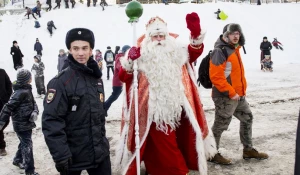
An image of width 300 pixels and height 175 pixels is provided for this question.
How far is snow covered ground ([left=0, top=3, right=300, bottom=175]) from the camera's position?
505 centimetres

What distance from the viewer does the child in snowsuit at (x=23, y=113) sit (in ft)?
14.0

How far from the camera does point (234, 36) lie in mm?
4410

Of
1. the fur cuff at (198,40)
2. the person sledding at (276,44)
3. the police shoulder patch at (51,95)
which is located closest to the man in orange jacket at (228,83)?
the fur cuff at (198,40)

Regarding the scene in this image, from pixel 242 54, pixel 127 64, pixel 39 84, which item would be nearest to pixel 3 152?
pixel 127 64

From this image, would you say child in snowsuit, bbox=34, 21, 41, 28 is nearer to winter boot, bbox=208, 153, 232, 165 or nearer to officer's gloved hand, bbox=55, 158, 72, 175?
winter boot, bbox=208, 153, 232, 165

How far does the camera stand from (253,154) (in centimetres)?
473

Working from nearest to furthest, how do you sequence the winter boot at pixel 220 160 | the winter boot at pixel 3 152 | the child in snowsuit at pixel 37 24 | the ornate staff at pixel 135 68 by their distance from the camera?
1. the ornate staff at pixel 135 68
2. the winter boot at pixel 220 160
3. the winter boot at pixel 3 152
4. the child in snowsuit at pixel 37 24

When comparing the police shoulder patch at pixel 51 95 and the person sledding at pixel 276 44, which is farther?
the person sledding at pixel 276 44

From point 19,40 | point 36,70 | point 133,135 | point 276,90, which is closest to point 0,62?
point 19,40

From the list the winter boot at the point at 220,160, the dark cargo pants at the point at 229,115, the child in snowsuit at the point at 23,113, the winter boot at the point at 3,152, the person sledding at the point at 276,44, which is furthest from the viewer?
the person sledding at the point at 276,44

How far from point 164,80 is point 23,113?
1.97 metres

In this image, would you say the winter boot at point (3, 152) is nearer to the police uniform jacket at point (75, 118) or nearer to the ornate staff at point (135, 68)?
the ornate staff at point (135, 68)

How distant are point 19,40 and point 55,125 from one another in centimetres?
2315

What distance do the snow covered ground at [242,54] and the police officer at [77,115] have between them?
201 centimetres
